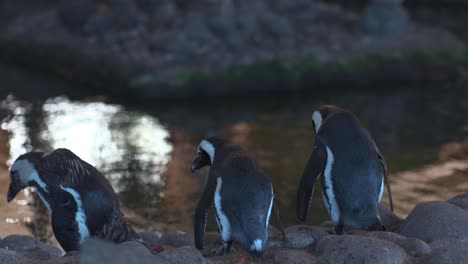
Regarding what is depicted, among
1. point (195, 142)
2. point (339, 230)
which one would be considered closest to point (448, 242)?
Answer: point (339, 230)

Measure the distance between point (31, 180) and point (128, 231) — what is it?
0.60m

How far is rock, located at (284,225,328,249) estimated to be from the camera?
4578 mm

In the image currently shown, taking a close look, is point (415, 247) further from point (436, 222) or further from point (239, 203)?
point (239, 203)

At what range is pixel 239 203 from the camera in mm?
4348

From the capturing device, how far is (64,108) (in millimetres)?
9688

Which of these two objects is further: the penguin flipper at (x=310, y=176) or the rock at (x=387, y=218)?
the rock at (x=387, y=218)

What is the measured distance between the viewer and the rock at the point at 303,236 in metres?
4.58

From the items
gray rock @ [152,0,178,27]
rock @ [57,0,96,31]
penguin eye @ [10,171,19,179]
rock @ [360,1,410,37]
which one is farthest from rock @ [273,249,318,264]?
rock @ [57,0,96,31]

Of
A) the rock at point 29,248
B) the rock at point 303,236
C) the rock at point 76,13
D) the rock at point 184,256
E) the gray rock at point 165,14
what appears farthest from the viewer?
the rock at point 76,13

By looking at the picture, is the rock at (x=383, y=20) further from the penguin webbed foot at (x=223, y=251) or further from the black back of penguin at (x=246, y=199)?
the penguin webbed foot at (x=223, y=251)

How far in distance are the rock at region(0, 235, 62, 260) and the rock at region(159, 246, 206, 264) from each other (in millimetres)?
742

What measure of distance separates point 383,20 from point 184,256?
367 inches

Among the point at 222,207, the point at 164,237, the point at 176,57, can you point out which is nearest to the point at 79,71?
the point at 176,57

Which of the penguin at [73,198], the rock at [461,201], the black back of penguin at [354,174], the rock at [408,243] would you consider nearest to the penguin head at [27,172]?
the penguin at [73,198]
